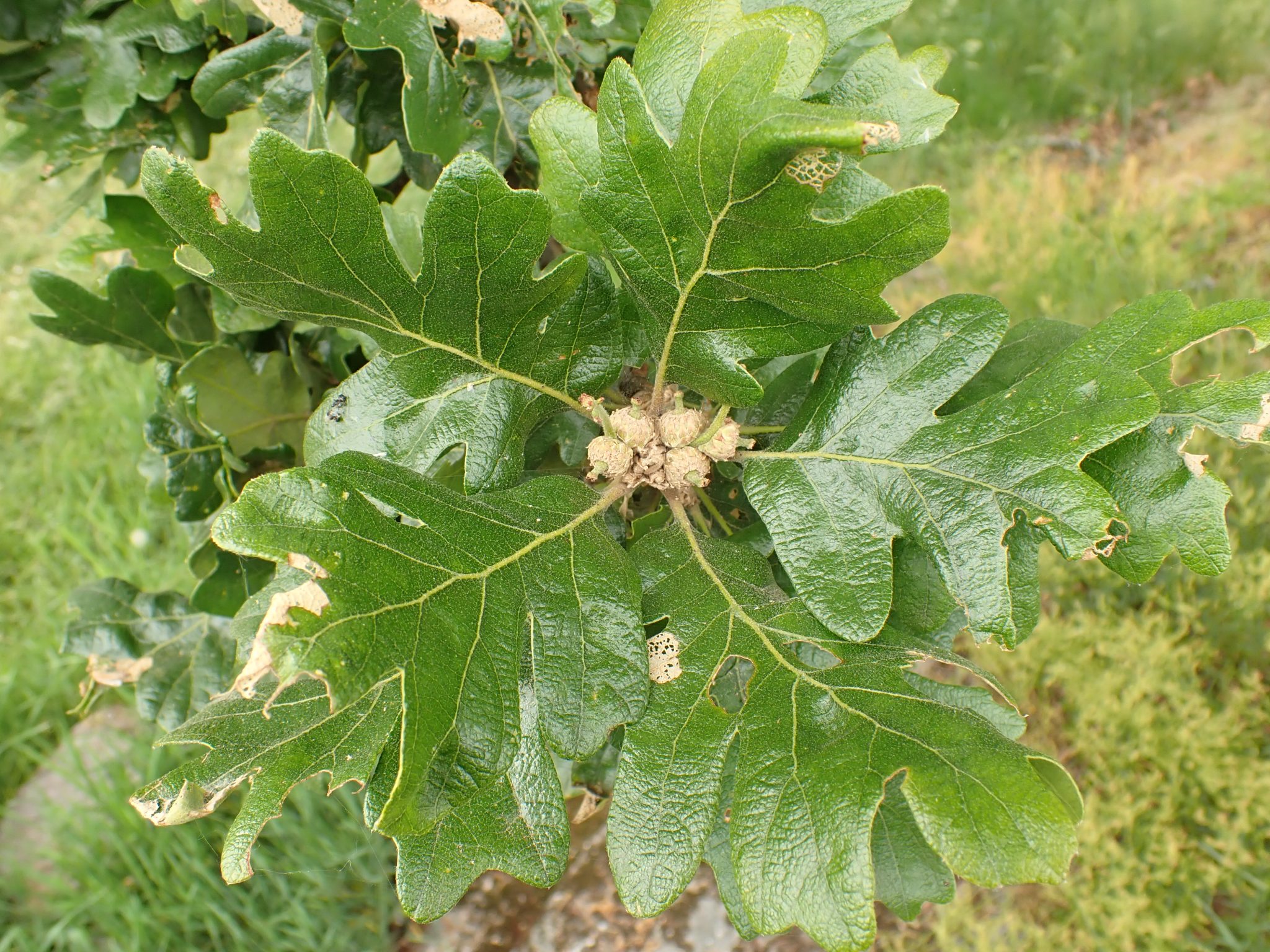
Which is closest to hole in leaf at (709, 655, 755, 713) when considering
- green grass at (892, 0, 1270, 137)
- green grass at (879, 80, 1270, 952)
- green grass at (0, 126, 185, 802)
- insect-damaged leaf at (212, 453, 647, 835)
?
insect-damaged leaf at (212, 453, 647, 835)

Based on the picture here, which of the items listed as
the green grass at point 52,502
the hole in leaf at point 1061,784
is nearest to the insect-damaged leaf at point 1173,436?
the hole in leaf at point 1061,784

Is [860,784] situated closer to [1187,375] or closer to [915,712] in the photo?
[915,712]

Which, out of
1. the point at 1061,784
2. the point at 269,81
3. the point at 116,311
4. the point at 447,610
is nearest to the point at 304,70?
the point at 269,81

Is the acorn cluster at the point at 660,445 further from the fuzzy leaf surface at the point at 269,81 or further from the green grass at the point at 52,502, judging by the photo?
the green grass at the point at 52,502

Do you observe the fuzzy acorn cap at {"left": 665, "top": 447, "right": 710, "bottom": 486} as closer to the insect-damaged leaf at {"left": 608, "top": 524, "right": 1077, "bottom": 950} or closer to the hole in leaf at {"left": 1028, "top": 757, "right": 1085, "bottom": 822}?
the insect-damaged leaf at {"left": 608, "top": 524, "right": 1077, "bottom": 950}

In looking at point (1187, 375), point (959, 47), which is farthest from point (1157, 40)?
point (1187, 375)

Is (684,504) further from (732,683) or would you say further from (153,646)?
(153,646)

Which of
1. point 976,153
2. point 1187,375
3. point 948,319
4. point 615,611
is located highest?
point 948,319
